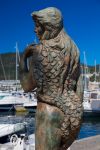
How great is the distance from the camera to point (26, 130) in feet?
78.5

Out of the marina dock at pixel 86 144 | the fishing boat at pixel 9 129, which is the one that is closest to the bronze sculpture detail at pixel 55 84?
the marina dock at pixel 86 144

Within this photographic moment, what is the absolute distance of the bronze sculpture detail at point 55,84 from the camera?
4555 mm

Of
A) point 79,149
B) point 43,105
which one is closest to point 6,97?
point 79,149

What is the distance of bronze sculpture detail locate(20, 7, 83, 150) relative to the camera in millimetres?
4555

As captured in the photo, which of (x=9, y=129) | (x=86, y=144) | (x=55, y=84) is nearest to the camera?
(x=55, y=84)

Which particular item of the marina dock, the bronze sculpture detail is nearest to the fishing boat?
the marina dock

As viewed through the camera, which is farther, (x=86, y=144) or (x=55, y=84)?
(x=86, y=144)

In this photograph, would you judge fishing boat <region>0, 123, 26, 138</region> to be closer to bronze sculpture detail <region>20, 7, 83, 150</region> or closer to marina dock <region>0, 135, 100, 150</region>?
marina dock <region>0, 135, 100, 150</region>

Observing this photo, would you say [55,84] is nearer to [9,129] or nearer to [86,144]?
[86,144]

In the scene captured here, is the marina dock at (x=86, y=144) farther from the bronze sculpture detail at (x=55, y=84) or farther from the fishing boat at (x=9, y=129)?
the fishing boat at (x=9, y=129)

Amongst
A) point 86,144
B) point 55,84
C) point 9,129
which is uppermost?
A: point 55,84

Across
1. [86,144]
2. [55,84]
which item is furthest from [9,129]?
[55,84]

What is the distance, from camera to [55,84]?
15.0 feet

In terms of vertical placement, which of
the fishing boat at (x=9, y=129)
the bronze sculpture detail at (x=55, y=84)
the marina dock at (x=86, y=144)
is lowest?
the fishing boat at (x=9, y=129)
